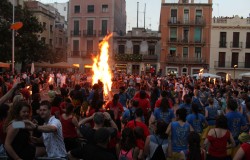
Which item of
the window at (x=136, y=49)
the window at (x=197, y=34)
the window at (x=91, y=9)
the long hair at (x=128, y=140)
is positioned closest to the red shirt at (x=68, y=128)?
the long hair at (x=128, y=140)

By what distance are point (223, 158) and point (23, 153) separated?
135 inches

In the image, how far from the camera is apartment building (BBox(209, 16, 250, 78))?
49125 mm

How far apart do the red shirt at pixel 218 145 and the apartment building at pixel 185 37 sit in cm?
4396

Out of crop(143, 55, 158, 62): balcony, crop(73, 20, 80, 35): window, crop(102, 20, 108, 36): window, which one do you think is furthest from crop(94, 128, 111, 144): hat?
crop(73, 20, 80, 35): window

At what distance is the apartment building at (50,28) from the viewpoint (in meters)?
51.9

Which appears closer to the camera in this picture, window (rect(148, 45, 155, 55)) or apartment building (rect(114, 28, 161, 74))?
apartment building (rect(114, 28, 161, 74))

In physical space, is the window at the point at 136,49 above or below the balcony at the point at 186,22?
below

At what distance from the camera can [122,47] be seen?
2029 inches

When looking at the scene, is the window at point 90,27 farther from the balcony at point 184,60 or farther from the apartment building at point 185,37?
the balcony at point 184,60

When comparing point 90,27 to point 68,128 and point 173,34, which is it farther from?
point 68,128

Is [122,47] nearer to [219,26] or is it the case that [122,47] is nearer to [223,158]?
[219,26]

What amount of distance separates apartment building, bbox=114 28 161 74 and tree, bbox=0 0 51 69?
13848 mm

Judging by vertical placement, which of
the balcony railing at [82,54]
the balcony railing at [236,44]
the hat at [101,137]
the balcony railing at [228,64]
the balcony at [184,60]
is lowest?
the hat at [101,137]

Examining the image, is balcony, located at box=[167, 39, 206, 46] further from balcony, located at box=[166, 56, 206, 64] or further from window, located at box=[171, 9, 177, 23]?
window, located at box=[171, 9, 177, 23]
